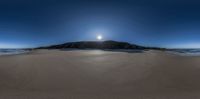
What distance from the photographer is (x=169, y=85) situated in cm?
517

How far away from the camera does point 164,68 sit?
7.02 m

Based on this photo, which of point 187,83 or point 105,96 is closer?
point 105,96

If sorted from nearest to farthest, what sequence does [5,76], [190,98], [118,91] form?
[190,98] < [118,91] < [5,76]

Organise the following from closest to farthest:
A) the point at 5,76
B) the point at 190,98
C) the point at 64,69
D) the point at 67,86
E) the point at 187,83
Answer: the point at 190,98 → the point at 67,86 → the point at 187,83 → the point at 5,76 → the point at 64,69

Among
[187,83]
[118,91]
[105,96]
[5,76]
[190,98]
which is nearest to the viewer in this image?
[190,98]

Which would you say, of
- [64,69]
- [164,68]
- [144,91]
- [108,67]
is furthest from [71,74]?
[164,68]

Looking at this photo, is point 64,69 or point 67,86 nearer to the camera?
point 67,86

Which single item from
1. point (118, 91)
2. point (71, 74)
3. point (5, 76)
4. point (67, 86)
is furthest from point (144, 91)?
point (5, 76)

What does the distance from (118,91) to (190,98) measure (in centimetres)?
152

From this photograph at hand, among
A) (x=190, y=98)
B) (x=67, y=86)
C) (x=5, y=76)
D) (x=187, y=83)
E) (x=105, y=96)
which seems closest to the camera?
(x=190, y=98)

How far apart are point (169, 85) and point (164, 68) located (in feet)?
6.29

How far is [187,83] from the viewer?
17.7 ft

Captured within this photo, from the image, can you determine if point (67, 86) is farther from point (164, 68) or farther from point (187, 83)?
point (164, 68)

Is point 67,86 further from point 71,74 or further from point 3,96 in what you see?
point 3,96
